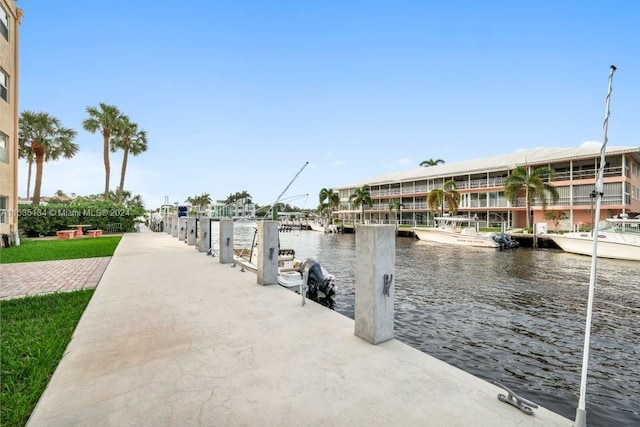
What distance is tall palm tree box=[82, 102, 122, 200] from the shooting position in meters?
32.8

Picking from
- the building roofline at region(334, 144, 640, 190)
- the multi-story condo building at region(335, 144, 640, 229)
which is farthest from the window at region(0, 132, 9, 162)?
the building roofline at region(334, 144, 640, 190)

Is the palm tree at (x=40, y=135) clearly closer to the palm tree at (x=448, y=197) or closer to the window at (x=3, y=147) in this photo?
the window at (x=3, y=147)

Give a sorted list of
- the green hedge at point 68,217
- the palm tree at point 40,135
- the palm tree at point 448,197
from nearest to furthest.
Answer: the green hedge at point 68,217
the palm tree at point 40,135
the palm tree at point 448,197

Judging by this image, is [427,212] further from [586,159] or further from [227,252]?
[227,252]

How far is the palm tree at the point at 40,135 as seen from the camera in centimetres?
2692

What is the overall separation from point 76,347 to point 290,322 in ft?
9.99

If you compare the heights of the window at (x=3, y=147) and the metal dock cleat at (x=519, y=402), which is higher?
the window at (x=3, y=147)

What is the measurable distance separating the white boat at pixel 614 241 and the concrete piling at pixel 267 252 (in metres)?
24.1

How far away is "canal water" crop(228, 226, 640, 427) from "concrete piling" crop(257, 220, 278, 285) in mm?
2797

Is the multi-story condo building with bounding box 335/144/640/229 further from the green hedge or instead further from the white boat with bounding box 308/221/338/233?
the green hedge

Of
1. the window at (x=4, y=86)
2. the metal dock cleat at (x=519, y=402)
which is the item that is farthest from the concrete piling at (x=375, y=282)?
the window at (x=4, y=86)

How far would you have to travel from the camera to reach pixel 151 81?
57.7 ft

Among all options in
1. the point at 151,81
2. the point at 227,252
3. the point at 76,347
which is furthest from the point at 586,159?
the point at 76,347

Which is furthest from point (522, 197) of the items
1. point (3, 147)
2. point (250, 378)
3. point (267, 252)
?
point (3, 147)
